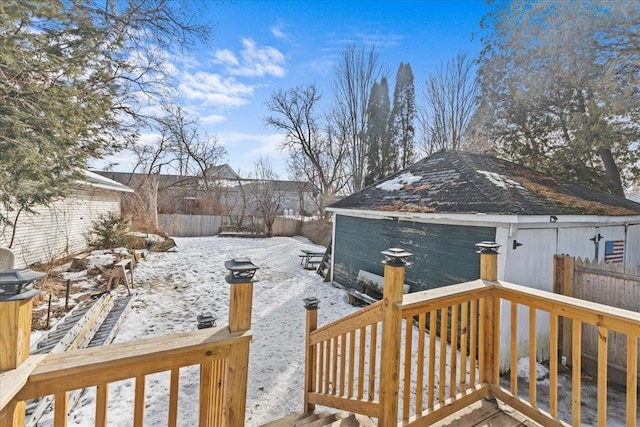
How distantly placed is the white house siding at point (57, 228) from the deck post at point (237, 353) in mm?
7708

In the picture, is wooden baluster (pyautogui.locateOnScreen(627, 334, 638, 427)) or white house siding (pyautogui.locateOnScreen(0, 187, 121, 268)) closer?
wooden baluster (pyautogui.locateOnScreen(627, 334, 638, 427))

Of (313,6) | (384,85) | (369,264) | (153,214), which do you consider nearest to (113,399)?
(369,264)

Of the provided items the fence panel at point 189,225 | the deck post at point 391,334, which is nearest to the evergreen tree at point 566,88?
the deck post at point 391,334

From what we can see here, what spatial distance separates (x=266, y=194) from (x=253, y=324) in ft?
44.7

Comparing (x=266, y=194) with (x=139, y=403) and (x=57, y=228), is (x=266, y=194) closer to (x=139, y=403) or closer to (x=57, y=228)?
(x=57, y=228)

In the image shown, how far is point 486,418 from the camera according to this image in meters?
2.18

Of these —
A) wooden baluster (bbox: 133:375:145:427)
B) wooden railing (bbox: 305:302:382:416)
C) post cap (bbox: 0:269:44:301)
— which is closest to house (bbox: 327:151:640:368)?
wooden railing (bbox: 305:302:382:416)

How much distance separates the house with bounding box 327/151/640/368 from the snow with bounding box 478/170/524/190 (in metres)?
0.04

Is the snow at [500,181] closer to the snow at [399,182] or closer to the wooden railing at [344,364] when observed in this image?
the snow at [399,182]

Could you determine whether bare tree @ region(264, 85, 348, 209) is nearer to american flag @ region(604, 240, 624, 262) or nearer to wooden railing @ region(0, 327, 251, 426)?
american flag @ region(604, 240, 624, 262)

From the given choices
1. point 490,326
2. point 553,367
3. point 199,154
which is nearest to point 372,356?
point 490,326

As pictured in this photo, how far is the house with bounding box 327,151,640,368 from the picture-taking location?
4.31 metres

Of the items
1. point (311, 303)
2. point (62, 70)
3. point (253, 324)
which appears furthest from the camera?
point (253, 324)

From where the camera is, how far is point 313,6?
299 inches
